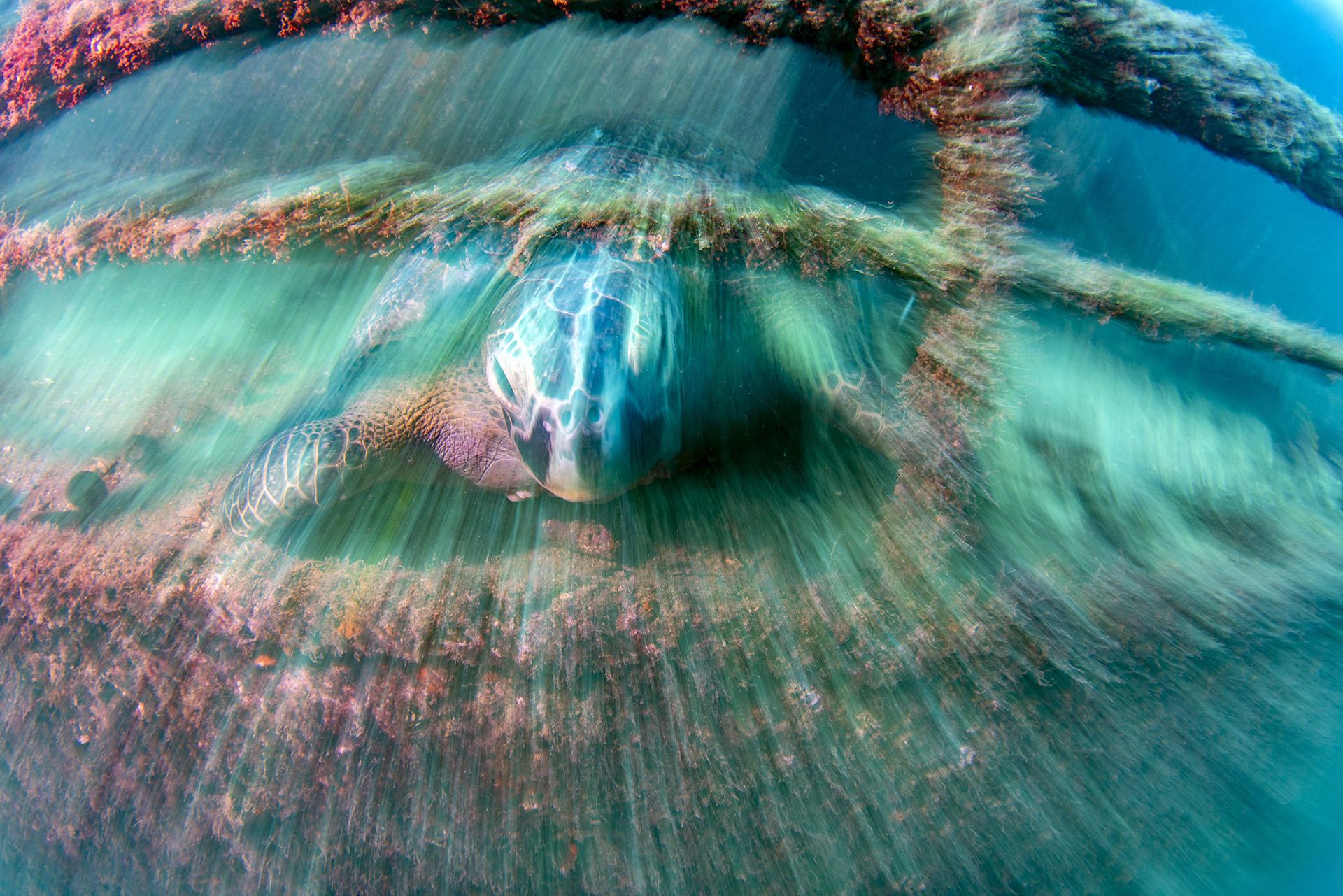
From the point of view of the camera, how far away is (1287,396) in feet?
5.49

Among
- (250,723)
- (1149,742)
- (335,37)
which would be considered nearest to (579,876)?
(250,723)

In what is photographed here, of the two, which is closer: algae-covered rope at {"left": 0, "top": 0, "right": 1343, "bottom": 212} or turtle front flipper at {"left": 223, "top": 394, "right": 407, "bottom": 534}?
turtle front flipper at {"left": 223, "top": 394, "right": 407, "bottom": 534}

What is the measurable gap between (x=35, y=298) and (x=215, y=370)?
1.99ft

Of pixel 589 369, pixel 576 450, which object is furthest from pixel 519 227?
pixel 576 450

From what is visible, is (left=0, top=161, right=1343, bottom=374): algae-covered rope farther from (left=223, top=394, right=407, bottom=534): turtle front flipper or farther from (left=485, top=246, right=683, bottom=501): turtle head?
(left=223, top=394, right=407, bottom=534): turtle front flipper

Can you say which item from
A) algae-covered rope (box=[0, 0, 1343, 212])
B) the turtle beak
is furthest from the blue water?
the turtle beak

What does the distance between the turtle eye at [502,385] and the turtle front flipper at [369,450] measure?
0.42 feet

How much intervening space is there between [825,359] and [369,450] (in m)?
1.12

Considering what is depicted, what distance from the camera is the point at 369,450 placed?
1.24 meters

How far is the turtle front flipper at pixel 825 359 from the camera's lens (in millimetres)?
1246

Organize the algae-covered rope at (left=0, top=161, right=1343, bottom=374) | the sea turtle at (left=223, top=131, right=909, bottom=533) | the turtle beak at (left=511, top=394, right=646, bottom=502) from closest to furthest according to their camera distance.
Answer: the turtle beak at (left=511, top=394, right=646, bottom=502)
the sea turtle at (left=223, top=131, right=909, bottom=533)
the algae-covered rope at (left=0, top=161, right=1343, bottom=374)

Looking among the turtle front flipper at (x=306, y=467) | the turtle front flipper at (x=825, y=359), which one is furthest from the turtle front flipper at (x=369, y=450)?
the turtle front flipper at (x=825, y=359)

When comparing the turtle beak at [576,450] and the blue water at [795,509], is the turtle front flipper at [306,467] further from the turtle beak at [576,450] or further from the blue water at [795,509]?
the turtle beak at [576,450]

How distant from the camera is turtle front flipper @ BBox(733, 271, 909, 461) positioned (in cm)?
125
